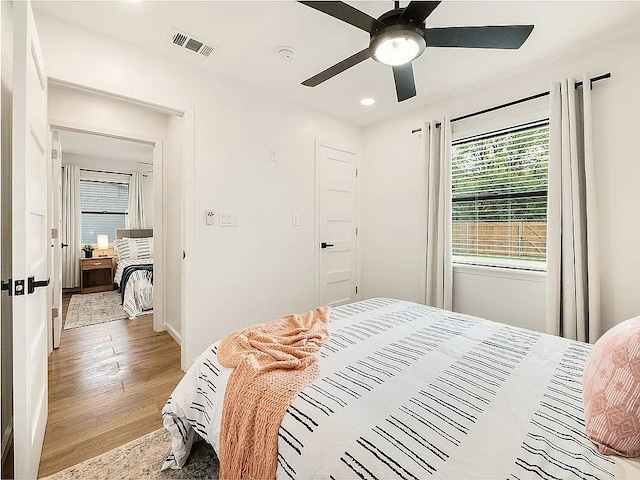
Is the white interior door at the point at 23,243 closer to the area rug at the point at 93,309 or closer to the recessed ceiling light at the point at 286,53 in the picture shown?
the recessed ceiling light at the point at 286,53

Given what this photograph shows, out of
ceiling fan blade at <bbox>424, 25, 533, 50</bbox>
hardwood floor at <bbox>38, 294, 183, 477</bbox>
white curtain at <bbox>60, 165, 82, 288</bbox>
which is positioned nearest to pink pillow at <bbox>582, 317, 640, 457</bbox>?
ceiling fan blade at <bbox>424, 25, 533, 50</bbox>

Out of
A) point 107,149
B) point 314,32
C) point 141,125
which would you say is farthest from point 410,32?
point 107,149

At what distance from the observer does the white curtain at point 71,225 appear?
5438 millimetres

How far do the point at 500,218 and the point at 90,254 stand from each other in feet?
21.3

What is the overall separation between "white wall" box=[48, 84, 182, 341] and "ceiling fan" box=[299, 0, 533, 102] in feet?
7.29

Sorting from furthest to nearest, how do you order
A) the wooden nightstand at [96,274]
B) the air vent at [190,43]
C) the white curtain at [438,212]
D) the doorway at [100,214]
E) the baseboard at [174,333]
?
1. the wooden nightstand at [96,274]
2. the doorway at [100,214]
3. the baseboard at [174,333]
4. the white curtain at [438,212]
5. the air vent at [190,43]

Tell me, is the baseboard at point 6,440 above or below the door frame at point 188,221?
below

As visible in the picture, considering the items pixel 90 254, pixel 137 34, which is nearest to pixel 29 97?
pixel 137 34

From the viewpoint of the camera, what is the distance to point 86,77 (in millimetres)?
2025

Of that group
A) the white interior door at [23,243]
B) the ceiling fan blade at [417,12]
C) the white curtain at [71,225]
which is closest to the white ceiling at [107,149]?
the white curtain at [71,225]

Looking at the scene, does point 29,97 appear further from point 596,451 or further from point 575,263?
point 575,263

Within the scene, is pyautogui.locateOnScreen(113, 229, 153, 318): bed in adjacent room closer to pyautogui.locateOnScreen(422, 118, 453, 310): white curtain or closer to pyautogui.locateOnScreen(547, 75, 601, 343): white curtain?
pyautogui.locateOnScreen(422, 118, 453, 310): white curtain

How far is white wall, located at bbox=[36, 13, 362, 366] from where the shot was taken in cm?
212

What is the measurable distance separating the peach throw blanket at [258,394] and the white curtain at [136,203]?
5.83 m
